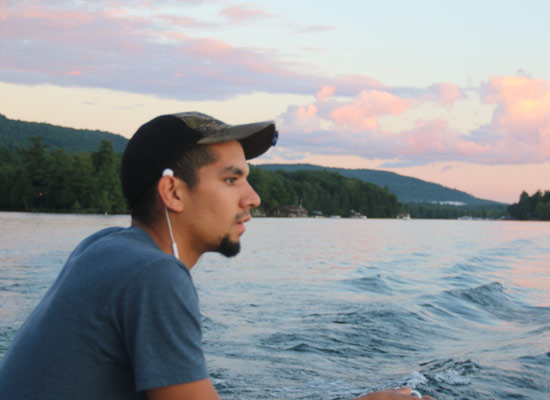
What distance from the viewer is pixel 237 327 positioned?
1011 cm

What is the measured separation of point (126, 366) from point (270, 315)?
9864 millimetres

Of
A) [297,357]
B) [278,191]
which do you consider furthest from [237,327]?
[278,191]

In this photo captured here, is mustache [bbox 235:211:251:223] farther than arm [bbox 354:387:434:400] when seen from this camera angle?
Yes

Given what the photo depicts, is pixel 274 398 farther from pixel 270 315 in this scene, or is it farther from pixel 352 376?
pixel 270 315

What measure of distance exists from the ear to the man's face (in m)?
0.03

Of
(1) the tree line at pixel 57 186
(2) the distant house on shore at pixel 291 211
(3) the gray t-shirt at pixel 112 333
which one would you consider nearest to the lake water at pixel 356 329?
(3) the gray t-shirt at pixel 112 333

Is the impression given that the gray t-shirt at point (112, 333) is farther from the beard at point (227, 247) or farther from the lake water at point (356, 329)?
the lake water at point (356, 329)

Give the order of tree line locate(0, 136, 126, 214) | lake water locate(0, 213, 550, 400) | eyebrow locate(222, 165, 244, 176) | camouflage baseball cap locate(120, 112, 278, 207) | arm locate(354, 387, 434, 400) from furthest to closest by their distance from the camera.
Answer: tree line locate(0, 136, 126, 214), lake water locate(0, 213, 550, 400), eyebrow locate(222, 165, 244, 176), camouflage baseball cap locate(120, 112, 278, 207), arm locate(354, 387, 434, 400)

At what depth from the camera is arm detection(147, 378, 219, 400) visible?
62.7 inches

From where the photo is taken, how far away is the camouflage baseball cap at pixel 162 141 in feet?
6.42

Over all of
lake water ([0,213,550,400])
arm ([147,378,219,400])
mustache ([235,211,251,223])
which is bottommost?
lake water ([0,213,550,400])

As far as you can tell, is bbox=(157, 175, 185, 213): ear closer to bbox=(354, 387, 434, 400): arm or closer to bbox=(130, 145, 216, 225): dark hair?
bbox=(130, 145, 216, 225): dark hair

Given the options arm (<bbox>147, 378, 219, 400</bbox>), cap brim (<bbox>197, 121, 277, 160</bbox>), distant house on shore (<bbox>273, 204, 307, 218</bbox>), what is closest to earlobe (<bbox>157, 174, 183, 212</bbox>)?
cap brim (<bbox>197, 121, 277, 160</bbox>)

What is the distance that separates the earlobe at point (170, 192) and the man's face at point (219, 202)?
29 mm
